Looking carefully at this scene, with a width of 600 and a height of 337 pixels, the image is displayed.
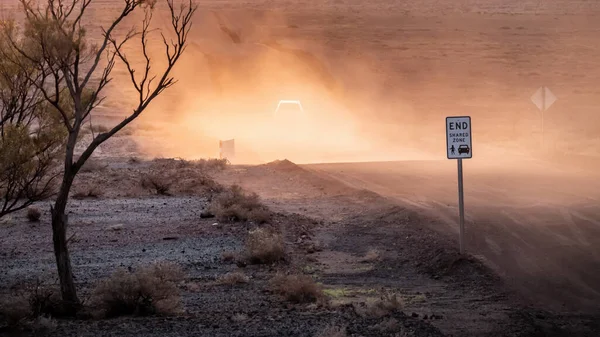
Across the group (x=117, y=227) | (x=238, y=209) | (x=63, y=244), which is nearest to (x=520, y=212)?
(x=238, y=209)

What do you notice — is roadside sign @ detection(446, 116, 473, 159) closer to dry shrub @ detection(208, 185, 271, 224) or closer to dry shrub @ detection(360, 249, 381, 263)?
dry shrub @ detection(360, 249, 381, 263)

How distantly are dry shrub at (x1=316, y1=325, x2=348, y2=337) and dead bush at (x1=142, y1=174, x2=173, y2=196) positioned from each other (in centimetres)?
1574

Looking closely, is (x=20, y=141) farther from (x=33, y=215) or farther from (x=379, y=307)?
(x=33, y=215)

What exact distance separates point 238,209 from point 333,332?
10090 millimetres

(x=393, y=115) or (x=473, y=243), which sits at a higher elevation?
(x=393, y=115)

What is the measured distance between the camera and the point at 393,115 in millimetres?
59625

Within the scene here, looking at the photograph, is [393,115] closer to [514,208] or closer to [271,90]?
[271,90]

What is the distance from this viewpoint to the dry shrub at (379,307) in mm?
11664

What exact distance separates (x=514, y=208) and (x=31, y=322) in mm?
12502

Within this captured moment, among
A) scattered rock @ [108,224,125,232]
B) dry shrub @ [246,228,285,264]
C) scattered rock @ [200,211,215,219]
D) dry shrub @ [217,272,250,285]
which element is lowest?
dry shrub @ [217,272,250,285]

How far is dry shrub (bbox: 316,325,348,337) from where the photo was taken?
9914 mm

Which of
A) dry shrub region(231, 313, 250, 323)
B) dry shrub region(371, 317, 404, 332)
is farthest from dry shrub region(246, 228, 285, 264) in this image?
dry shrub region(371, 317, 404, 332)

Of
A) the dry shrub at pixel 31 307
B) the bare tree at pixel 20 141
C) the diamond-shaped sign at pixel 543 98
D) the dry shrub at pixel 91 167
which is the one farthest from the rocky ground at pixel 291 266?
the diamond-shaped sign at pixel 543 98

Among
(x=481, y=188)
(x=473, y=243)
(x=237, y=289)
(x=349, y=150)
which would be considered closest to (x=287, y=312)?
(x=237, y=289)
